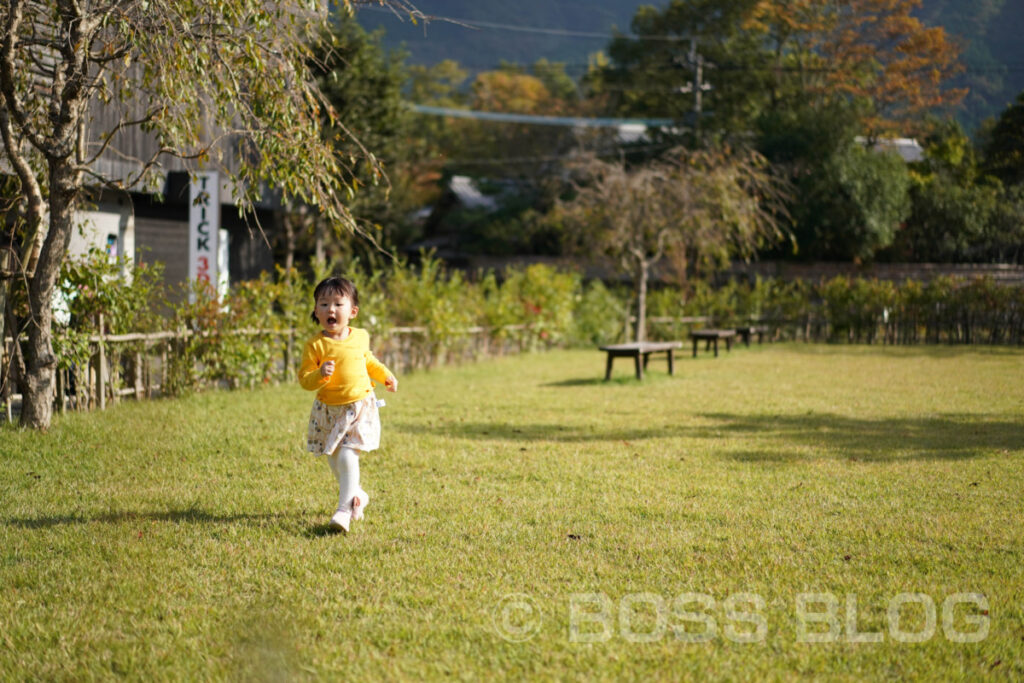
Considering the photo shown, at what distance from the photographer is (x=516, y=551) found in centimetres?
480

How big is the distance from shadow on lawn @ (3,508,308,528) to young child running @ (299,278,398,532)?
1.69 feet

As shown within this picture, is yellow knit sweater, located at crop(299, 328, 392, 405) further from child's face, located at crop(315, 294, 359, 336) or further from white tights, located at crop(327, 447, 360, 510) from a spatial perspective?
white tights, located at crop(327, 447, 360, 510)

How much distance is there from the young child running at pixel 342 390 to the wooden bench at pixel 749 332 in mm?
18586

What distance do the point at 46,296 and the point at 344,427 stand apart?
4170 mm

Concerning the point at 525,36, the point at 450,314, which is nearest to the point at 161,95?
the point at 450,314

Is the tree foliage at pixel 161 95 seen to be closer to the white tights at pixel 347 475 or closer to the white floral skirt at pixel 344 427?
the white floral skirt at pixel 344 427

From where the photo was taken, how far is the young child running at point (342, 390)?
17.1 ft

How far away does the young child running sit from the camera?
17.1 ft

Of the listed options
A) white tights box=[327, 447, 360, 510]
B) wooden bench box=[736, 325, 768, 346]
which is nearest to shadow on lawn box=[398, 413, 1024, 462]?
white tights box=[327, 447, 360, 510]

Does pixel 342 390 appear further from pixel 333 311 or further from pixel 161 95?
pixel 161 95

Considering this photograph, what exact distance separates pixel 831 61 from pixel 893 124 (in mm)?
3579

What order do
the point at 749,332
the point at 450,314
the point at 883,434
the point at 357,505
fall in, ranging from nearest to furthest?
the point at 357,505 < the point at 883,434 < the point at 450,314 < the point at 749,332

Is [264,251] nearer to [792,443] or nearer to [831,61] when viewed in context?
[792,443]

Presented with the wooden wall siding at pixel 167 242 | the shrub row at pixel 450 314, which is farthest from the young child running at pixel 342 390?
the wooden wall siding at pixel 167 242
